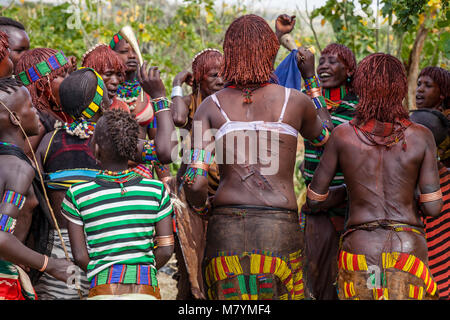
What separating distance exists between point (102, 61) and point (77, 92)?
1051 millimetres

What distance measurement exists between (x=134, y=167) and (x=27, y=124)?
4.32 ft

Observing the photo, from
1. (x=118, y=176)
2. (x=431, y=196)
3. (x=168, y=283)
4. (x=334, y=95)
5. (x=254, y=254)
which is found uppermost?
(x=334, y=95)

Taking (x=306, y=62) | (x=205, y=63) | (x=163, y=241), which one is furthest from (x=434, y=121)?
(x=163, y=241)

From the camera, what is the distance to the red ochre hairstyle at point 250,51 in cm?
328

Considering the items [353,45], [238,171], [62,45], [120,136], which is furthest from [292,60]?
[62,45]

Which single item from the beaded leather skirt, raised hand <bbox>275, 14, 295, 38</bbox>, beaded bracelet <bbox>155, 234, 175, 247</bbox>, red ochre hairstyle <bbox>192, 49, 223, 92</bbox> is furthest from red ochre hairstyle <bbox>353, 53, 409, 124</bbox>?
red ochre hairstyle <bbox>192, 49, 223, 92</bbox>

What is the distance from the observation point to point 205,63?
491cm

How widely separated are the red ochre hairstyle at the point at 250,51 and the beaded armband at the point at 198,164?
1.58ft

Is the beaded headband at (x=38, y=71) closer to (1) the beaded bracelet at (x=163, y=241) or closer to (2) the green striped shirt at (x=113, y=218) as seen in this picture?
(2) the green striped shirt at (x=113, y=218)

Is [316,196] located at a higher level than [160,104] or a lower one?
lower

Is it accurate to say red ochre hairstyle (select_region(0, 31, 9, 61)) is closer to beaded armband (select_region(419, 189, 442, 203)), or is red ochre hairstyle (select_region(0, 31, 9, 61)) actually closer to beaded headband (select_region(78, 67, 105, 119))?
beaded headband (select_region(78, 67, 105, 119))

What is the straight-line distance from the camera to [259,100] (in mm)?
3262

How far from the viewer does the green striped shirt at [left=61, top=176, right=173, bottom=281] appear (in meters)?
2.90

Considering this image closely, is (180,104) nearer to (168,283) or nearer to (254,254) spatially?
(254,254)
